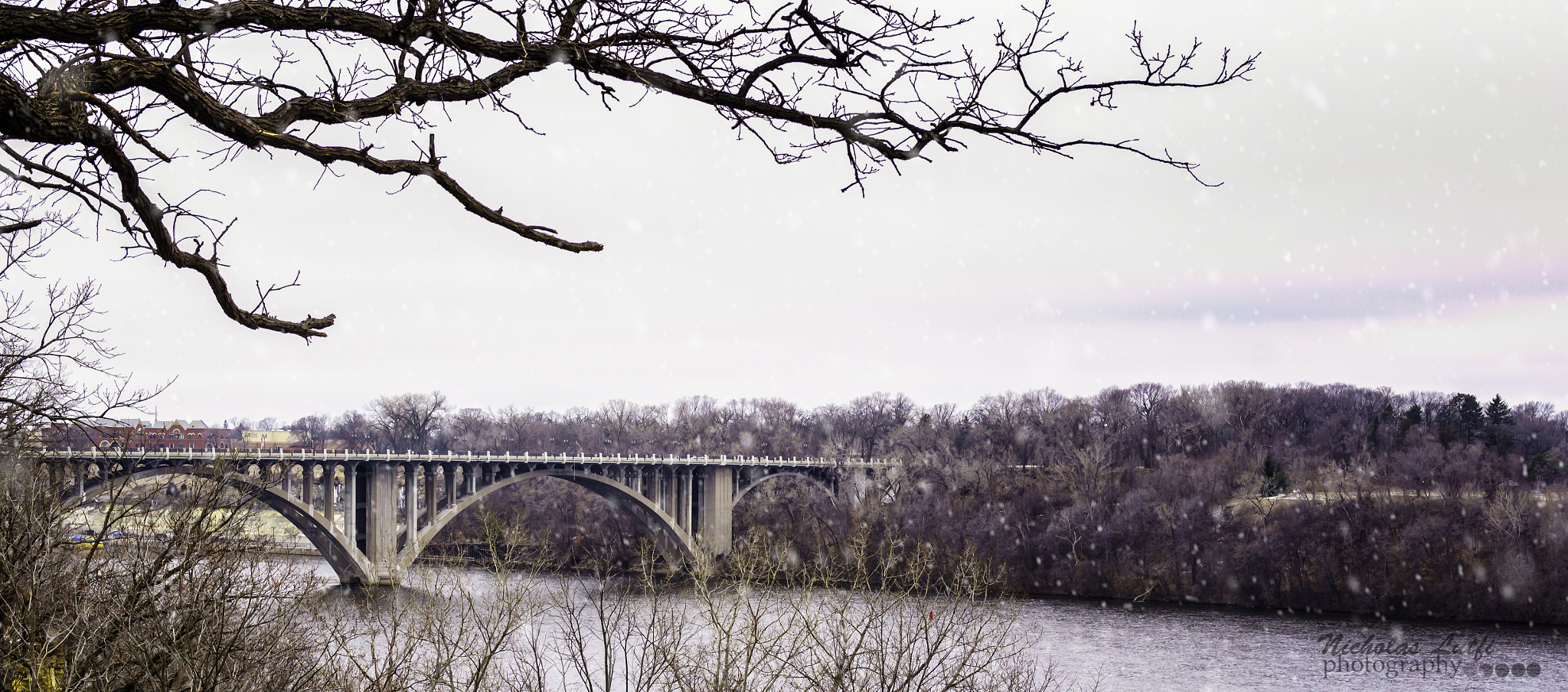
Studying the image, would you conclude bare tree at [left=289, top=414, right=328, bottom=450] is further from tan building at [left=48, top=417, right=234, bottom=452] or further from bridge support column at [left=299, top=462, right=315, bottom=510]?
bridge support column at [left=299, top=462, right=315, bottom=510]

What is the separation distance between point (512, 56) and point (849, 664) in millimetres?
10705

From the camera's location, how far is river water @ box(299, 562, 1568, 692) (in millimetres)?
29188

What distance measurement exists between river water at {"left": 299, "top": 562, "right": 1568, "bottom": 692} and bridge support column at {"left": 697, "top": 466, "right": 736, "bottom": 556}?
12573 millimetres

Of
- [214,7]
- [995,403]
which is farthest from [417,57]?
[995,403]

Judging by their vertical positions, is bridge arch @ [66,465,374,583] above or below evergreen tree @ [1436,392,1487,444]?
below

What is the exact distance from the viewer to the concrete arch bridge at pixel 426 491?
38.0 meters

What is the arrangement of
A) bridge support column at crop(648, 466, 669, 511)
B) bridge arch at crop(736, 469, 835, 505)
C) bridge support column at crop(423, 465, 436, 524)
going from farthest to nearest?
bridge arch at crop(736, 469, 835, 505)
bridge support column at crop(648, 466, 669, 511)
bridge support column at crop(423, 465, 436, 524)

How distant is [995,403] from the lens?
85.9 meters

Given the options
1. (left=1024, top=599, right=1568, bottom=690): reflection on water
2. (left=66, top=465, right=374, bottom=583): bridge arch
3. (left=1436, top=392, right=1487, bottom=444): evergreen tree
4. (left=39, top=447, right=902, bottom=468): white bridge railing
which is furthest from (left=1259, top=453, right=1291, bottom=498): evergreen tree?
(left=66, top=465, right=374, bottom=583): bridge arch

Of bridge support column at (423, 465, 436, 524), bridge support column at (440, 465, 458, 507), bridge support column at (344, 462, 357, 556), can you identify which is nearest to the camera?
bridge support column at (344, 462, 357, 556)

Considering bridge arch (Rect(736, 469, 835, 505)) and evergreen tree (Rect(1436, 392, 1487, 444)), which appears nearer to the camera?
bridge arch (Rect(736, 469, 835, 505))

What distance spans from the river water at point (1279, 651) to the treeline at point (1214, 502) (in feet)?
10.2

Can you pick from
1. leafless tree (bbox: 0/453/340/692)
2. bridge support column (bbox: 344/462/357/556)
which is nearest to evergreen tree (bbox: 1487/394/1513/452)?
bridge support column (bbox: 344/462/357/556)

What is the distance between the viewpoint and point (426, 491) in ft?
141
